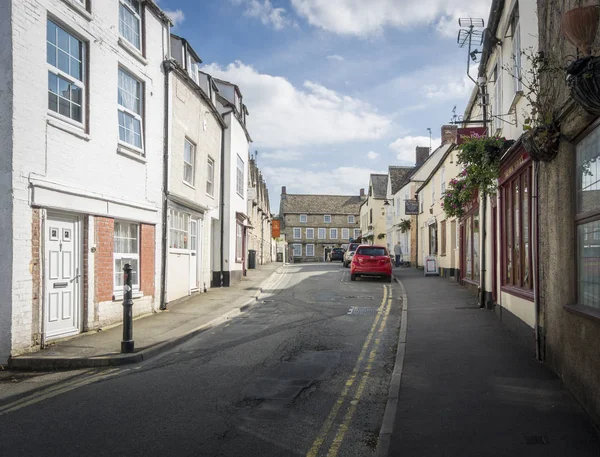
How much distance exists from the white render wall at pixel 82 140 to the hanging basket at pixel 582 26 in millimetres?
7459

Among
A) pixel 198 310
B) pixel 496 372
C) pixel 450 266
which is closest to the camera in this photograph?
pixel 496 372

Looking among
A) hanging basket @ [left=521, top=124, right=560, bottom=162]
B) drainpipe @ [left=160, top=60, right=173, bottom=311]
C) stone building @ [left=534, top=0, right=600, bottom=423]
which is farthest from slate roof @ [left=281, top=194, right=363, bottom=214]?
hanging basket @ [left=521, top=124, right=560, bottom=162]

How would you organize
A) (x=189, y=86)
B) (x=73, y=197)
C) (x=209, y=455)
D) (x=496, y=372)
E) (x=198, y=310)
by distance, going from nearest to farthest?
1. (x=209, y=455)
2. (x=496, y=372)
3. (x=73, y=197)
4. (x=198, y=310)
5. (x=189, y=86)

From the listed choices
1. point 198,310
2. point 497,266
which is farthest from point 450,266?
point 198,310

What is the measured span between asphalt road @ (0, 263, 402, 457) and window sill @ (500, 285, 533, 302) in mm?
2430

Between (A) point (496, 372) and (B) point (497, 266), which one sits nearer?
(A) point (496, 372)

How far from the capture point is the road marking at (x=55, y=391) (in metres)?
5.86

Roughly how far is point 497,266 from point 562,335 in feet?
19.4

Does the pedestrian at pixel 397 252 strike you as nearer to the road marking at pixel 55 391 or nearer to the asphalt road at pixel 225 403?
the asphalt road at pixel 225 403

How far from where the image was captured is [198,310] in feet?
44.4

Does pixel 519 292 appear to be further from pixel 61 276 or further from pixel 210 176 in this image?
pixel 210 176

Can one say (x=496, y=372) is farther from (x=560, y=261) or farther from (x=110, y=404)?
(x=110, y=404)

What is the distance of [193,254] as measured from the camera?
16.5 meters

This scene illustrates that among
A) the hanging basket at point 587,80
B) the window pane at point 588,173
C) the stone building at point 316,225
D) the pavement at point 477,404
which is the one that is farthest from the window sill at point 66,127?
the stone building at point 316,225
